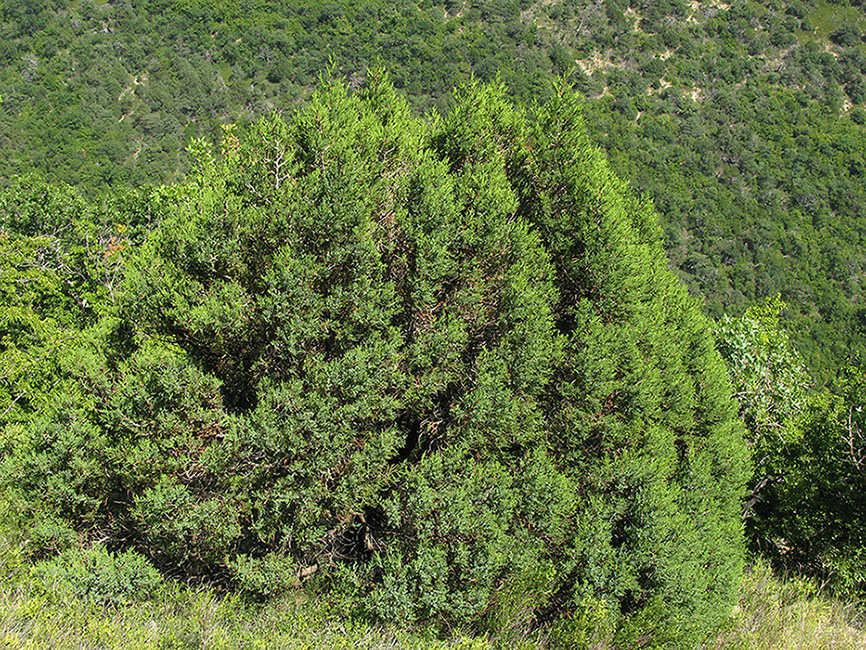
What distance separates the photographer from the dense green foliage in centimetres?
4738

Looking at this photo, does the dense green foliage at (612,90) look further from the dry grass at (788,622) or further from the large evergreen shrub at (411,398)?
the large evergreen shrub at (411,398)

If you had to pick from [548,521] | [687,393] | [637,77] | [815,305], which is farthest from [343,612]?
[637,77]

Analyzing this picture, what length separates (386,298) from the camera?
212 inches

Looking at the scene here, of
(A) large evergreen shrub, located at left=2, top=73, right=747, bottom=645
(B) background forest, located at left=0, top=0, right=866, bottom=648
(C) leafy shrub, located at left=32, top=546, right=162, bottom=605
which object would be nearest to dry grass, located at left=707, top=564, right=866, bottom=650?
(B) background forest, located at left=0, top=0, right=866, bottom=648

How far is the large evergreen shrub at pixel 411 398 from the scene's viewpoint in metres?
5.10

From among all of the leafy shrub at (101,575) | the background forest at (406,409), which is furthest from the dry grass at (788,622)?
the leafy shrub at (101,575)

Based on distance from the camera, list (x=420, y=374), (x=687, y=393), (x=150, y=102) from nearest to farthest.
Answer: (x=420, y=374) → (x=687, y=393) → (x=150, y=102)

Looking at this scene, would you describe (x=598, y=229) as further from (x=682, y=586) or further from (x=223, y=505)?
(x=223, y=505)

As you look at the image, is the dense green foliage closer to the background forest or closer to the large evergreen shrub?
the background forest

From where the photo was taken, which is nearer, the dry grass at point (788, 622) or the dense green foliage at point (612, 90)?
the dry grass at point (788, 622)

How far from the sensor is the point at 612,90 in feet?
227

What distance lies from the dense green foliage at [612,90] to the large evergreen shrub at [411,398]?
38.8 meters

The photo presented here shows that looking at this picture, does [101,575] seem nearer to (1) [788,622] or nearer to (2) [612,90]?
(1) [788,622]

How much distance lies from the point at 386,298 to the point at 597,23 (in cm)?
9028
